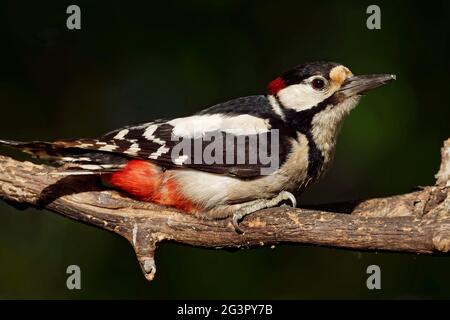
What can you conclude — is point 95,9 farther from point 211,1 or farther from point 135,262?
point 135,262

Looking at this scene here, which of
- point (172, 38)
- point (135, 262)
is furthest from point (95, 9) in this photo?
point (135, 262)

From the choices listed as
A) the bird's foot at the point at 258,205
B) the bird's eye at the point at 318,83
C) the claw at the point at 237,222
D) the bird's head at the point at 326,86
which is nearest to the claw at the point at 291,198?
the bird's foot at the point at 258,205

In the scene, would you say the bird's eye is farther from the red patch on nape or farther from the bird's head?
the red patch on nape

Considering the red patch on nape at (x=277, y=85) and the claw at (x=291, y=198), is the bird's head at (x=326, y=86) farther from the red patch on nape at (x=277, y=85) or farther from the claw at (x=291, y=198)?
the claw at (x=291, y=198)

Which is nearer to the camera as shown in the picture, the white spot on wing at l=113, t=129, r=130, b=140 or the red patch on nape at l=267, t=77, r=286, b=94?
the white spot on wing at l=113, t=129, r=130, b=140

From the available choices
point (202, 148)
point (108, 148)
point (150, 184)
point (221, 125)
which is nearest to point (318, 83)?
point (221, 125)

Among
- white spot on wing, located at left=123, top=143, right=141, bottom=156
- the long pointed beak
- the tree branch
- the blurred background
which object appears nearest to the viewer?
the tree branch

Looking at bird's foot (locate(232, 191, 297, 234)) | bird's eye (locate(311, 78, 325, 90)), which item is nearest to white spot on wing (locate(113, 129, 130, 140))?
bird's foot (locate(232, 191, 297, 234))
